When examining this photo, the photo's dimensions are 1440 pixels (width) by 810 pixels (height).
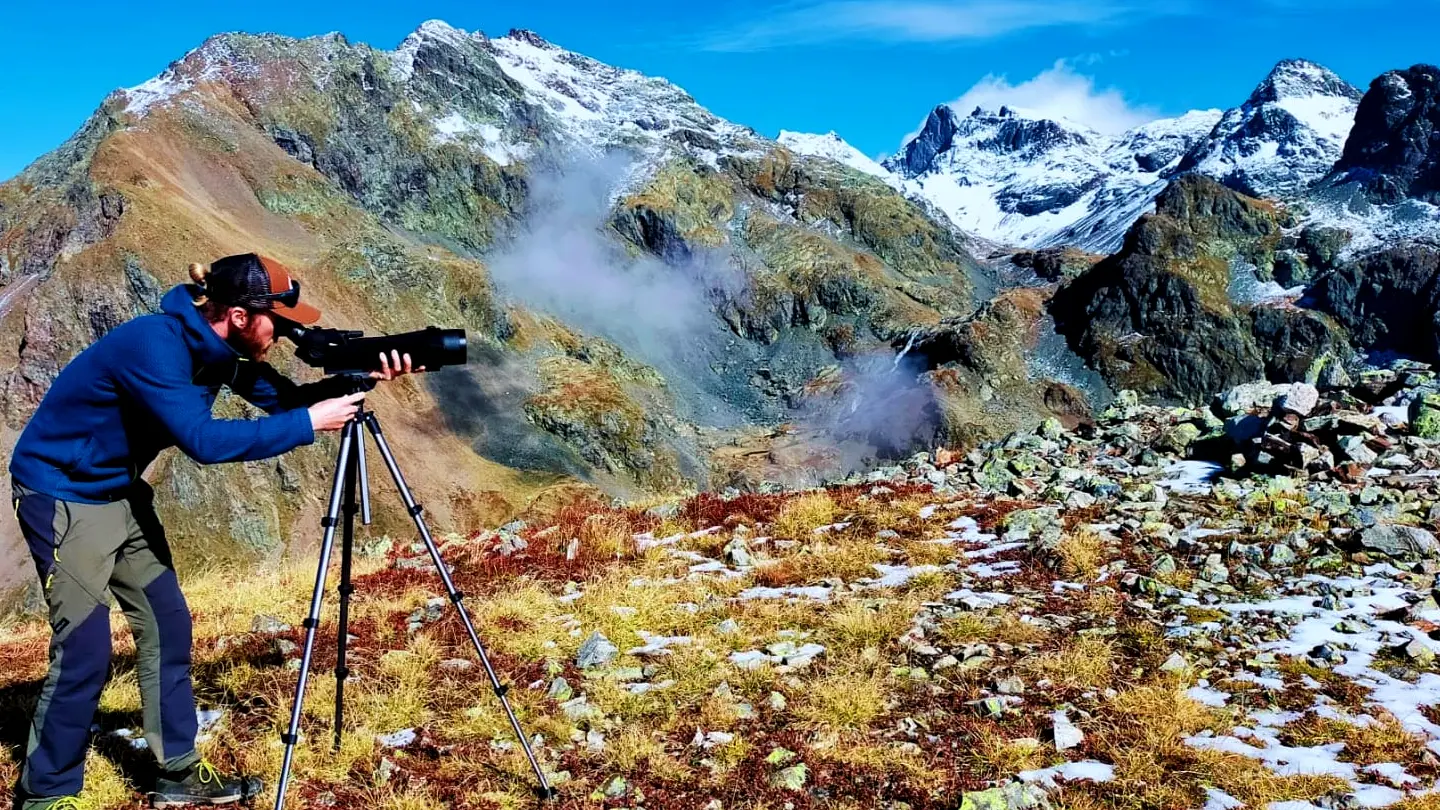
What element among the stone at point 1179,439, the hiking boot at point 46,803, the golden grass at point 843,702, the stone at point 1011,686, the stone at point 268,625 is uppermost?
the stone at point 1179,439

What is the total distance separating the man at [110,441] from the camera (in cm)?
530

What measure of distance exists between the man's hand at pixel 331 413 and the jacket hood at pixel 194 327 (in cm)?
85

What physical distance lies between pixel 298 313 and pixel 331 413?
37.1 inches

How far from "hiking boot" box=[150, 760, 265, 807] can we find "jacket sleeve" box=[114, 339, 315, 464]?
2545mm

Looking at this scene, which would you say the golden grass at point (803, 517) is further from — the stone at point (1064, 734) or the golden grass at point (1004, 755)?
the golden grass at point (1004, 755)

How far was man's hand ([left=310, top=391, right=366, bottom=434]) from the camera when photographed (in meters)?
5.36

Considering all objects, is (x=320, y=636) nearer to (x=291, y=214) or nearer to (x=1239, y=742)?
(x=1239, y=742)

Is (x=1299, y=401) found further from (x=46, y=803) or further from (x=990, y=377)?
(x=990, y=377)

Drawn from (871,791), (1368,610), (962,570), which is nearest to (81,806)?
(871,791)

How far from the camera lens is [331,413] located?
5398 mm

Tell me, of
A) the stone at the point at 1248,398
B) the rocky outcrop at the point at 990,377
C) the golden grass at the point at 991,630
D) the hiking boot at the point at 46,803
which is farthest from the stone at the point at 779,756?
the rocky outcrop at the point at 990,377

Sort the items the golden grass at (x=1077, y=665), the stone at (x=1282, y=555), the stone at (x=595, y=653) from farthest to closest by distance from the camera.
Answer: the stone at (x=1282, y=555), the stone at (x=595, y=653), the golden grass at (x=1077, y=665)

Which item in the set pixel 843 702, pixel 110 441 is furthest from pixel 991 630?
Result: pixel 110 441

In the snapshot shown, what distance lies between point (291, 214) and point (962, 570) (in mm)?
149385
